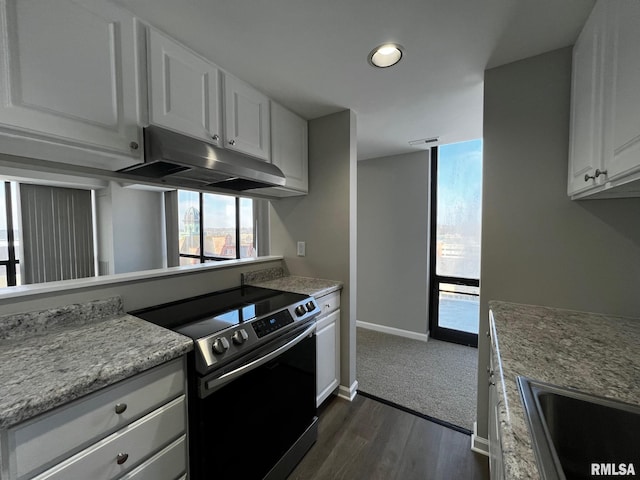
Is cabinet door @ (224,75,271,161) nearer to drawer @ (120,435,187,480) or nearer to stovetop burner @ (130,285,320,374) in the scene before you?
stovetop burner @ (130,285,320,374)

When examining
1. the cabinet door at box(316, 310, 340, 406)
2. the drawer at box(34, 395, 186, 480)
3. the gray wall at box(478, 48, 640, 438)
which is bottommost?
the cabinet door at box(316, 310, 340, 406)

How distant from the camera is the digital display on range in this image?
4.26 ft

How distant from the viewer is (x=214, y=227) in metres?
4.59

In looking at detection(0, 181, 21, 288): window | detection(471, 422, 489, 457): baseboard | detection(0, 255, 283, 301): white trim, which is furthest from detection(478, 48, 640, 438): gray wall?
detection(0, 181, 21, 288): window

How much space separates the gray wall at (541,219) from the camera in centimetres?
132

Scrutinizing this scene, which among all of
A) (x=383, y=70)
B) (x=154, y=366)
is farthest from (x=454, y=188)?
(x=154, y=366)

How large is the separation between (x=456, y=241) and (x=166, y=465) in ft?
10.5

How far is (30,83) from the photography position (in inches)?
36.2

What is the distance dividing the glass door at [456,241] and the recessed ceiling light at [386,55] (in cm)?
198

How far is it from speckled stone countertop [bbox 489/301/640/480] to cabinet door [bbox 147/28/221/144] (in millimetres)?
1720

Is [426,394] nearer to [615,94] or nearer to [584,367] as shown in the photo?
[584,367]

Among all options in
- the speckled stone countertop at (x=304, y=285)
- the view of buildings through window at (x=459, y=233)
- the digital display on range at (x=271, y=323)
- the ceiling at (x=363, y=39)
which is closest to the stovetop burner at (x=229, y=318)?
the digital display on range at (x=271, y=323)

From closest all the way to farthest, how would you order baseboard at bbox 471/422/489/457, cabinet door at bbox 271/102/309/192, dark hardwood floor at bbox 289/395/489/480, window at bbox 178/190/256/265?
dark hardwood floor at bbox 289/395/489/480
baseboard at bbox 471/422/489/457
cabinet door at bbox 271/102/309/192
window at bbox 178/190/256/265

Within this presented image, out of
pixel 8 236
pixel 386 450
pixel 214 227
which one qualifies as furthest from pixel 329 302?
pixel 8 236
